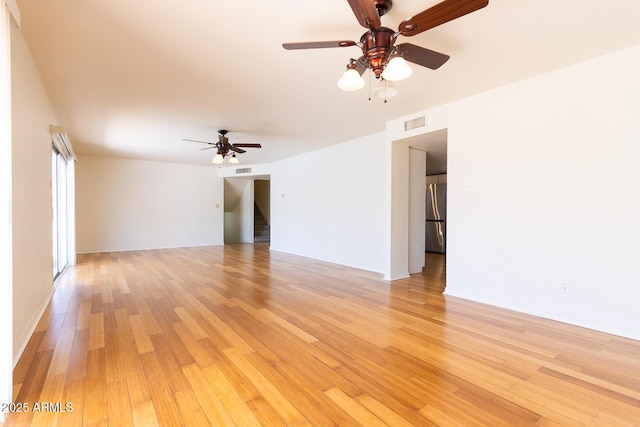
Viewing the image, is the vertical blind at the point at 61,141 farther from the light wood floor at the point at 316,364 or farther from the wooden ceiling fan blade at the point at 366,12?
the wooden ceiling fan blade at the point at 366,12

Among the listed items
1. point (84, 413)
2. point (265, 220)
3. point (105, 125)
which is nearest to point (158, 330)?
point (84, 413)

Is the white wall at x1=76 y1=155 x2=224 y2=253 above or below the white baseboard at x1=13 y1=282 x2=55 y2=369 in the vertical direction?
above

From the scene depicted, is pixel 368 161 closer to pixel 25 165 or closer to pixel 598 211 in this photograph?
pixel 598 211

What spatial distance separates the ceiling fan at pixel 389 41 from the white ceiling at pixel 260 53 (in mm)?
271

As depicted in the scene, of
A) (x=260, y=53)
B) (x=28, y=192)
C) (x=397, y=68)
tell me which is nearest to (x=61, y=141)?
(x=28, y=192)

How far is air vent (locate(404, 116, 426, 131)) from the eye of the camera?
14.3 ft

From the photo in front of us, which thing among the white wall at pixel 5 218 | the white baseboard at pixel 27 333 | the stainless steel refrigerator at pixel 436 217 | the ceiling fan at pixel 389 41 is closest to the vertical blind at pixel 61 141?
the white baseboard at pixel 27 333

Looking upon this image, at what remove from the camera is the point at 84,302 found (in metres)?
3.74

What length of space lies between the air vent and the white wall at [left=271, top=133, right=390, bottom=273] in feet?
2.46

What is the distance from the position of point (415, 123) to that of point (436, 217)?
4.42m

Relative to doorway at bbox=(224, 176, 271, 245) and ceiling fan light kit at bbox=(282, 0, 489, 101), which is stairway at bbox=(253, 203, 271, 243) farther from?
ceiling fan light kit at bbox=(282, 0, 489, 101)

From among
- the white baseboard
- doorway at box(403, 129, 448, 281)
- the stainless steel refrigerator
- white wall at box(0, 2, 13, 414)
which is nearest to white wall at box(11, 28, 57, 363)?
the white baseboard

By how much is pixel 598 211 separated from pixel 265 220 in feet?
35.0

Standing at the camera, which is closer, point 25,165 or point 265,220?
point 25,165
